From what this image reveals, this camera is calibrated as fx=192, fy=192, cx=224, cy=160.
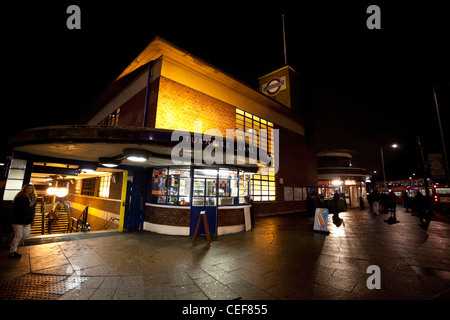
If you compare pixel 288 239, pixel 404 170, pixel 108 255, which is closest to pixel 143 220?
pixel 108 255

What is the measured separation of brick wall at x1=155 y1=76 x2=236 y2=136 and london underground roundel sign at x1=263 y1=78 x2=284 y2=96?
10109 mm

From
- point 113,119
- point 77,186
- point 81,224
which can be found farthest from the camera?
point 77,186

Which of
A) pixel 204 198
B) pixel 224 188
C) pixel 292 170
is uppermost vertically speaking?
pixel 292 170

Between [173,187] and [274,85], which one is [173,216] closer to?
[173,187]

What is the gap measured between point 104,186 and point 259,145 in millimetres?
12248

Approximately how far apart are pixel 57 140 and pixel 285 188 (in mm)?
16096

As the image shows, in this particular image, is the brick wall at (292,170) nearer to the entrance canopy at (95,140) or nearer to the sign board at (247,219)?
the sign board at (247,219)

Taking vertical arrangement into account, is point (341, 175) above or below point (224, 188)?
above

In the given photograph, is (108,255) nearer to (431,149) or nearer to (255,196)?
(255,196)

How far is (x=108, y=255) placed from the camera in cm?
575

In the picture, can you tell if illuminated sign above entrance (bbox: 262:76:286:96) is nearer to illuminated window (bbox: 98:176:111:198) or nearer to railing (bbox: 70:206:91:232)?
illuminated window (bbox: 98:176:111:198)

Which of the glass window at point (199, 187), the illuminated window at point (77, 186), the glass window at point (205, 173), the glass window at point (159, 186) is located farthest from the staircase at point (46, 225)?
the glass window at point (205, 173)

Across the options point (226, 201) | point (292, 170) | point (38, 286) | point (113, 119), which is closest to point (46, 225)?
point (113, 119)

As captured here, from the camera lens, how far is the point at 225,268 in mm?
4844
